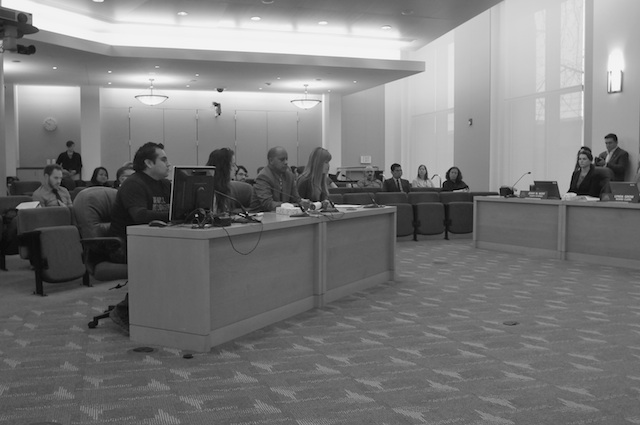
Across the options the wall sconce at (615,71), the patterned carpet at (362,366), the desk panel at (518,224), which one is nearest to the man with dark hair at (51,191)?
the patterned carpet at (362,366)

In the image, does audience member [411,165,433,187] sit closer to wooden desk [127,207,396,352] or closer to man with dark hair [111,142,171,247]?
wooden desk [127,207,396,352]

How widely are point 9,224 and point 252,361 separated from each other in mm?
5110

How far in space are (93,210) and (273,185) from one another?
1796mm

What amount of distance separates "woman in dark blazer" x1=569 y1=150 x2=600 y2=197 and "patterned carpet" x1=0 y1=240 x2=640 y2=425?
308 cm

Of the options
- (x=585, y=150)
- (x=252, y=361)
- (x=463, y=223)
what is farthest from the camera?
(x=463, y=223)

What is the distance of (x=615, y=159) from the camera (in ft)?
35.8

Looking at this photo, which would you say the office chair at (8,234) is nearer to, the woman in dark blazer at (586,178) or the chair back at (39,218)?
the chair back at (39,218)

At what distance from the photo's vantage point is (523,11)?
580 inches

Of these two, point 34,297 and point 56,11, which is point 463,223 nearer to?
point 34,297

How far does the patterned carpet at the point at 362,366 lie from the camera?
124 inches

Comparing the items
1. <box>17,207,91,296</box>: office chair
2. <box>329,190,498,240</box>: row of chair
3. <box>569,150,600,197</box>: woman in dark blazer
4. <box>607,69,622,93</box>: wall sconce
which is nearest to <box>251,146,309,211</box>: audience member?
<box>17,207,91,296</box>: office chair

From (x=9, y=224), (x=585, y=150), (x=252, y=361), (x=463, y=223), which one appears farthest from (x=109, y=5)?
(x=252, y=361)

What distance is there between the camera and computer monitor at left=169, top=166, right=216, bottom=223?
446 centimetres

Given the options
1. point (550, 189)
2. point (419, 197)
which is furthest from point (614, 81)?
point (419, 197)
